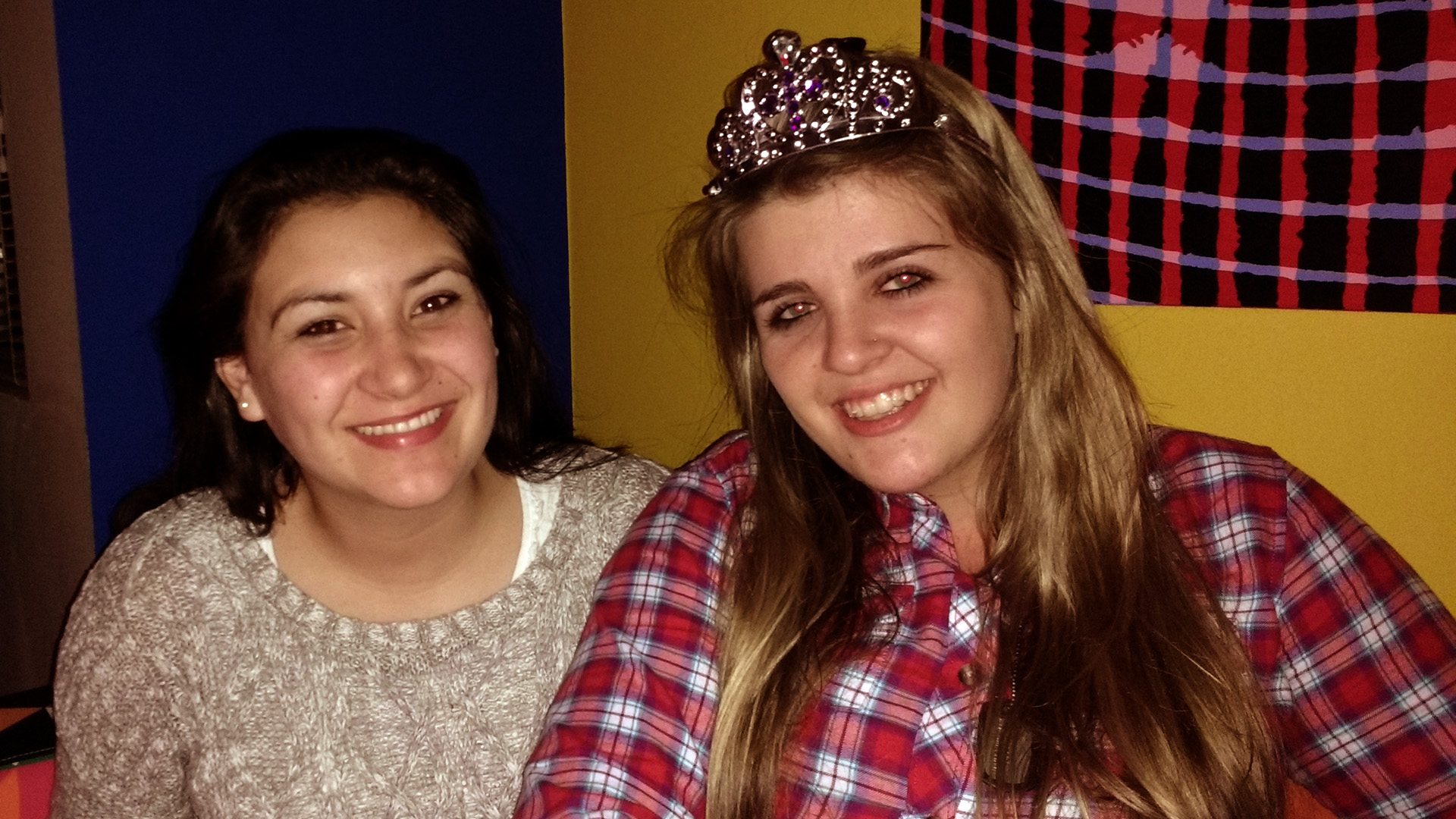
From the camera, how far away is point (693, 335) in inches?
86.3

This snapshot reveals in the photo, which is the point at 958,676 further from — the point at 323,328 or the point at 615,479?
the point at 323,328

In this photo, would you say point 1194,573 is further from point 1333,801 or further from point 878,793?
point 878,793

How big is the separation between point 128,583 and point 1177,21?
5.47 ft

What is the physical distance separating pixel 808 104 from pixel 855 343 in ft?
0.94

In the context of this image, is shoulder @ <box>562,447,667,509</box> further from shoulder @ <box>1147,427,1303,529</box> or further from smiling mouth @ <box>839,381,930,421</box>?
shoulder @ <box>1147,427,1303,529</box>

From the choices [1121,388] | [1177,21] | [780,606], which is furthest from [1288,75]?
[780,606]

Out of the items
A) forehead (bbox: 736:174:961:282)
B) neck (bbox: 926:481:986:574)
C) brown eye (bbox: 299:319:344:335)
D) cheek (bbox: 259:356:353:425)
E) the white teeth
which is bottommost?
neck (bbox: 926:481:986:574)

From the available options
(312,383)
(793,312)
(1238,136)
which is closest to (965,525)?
(793,312)

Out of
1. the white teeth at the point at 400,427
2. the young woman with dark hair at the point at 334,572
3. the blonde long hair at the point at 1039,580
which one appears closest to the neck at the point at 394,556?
the young woman with dark hair at the point at 334,572

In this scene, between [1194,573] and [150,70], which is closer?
[1194,573]

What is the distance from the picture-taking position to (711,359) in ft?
7.13

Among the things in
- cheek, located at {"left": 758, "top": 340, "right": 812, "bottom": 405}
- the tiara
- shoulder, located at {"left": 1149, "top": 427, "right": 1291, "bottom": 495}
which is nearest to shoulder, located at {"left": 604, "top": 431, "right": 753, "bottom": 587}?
cheek, located at {"left": 758, "top": 340, "right": 812, "bottom": 405}

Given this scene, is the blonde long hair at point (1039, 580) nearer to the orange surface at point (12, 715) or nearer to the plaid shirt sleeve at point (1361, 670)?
the plaid shirt sleeve at point (1361, 670)

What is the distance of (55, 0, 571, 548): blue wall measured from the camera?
169cm
